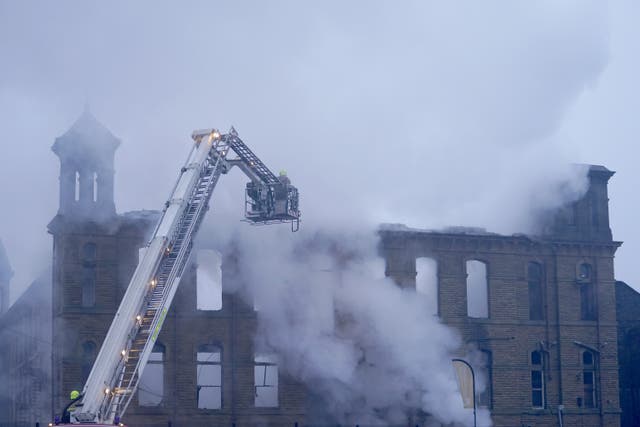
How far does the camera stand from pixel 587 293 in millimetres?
36594

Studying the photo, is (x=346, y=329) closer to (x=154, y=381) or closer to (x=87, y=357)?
(x=154, y=381)

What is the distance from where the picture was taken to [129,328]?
Result: 67.7ft

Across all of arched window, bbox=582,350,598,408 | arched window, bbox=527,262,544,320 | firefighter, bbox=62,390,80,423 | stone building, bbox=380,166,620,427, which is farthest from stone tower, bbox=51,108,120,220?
arched window, bbox=582,350,598,408

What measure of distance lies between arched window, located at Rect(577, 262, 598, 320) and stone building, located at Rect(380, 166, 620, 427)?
0.04 m

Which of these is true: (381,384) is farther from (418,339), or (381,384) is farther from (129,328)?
(129,328)

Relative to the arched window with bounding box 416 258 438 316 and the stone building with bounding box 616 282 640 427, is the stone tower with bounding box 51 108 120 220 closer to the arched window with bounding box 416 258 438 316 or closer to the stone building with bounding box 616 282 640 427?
the arched window with bounding box 416 258 438 316

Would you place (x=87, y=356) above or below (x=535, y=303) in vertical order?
below

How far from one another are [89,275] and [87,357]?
239 cm

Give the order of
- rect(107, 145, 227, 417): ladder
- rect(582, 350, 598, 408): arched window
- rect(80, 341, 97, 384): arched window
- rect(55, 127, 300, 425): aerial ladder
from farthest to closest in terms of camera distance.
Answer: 1. rect(582, 350, 598, 408): arched window
2. rect(80, 341, 97, 384): arched window
3. rect(107, 145, 227, 417): ladder
4. rect(55, 127, 300, 425): aerial ladder

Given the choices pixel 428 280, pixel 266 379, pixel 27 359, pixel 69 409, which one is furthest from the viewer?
pixel 27 359

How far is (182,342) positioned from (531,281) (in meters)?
12.5

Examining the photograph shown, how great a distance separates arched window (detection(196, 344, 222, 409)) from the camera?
1243 inches

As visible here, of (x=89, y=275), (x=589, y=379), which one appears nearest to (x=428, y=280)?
(x=589, y=379)

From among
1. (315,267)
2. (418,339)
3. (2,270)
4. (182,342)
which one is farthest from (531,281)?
(2,270)
